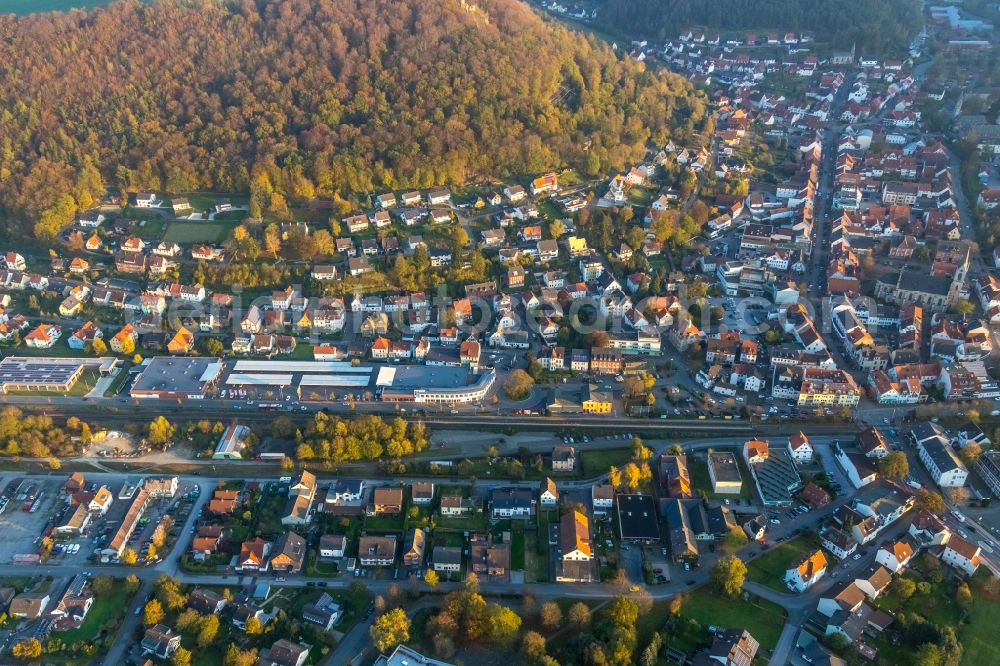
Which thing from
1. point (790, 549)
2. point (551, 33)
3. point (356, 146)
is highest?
point (551, 33)

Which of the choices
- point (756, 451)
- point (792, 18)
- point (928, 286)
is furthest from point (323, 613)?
point (792, 18)

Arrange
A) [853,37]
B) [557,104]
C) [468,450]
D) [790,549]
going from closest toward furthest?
[790,549]
[468,450]
[557,104]
[853,37]

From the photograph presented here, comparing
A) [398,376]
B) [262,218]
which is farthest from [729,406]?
[262,218]

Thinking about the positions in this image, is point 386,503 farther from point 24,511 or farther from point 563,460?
point 24,511

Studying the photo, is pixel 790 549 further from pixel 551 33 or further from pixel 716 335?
pixel 551 33

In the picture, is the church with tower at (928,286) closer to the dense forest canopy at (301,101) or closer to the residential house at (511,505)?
the dense forest canopy at (301,101)
